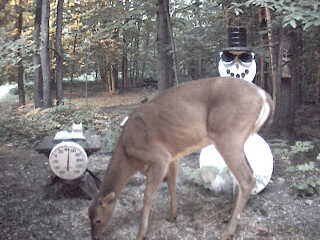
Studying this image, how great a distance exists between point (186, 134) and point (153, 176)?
42 centimetres

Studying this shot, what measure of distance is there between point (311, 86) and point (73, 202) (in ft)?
33.7

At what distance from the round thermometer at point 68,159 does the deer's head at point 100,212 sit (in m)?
0.83

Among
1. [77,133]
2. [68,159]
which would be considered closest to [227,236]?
[68,159]

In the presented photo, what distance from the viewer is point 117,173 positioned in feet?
11.7

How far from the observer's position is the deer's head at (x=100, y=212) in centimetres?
341

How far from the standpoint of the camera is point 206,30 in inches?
354

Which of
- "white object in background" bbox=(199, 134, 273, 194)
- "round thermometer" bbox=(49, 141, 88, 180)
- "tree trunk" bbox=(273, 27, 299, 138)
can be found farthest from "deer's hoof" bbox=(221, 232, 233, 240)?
"tree trunk" bbox=(273, 27, 299, 138)

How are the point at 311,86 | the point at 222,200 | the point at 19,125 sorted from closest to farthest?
the point at 222,200, the point at 19,125, the point at 311,86

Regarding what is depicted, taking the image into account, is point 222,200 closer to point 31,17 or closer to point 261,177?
point 261,177

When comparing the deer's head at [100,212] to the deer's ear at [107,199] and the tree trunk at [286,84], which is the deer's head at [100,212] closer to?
the deer's ear at [107,199]

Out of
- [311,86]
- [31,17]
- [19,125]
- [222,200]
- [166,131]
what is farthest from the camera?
[31,17]

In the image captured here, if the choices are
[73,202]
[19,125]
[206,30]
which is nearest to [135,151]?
[73,202]

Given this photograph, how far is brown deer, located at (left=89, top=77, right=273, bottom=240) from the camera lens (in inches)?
135

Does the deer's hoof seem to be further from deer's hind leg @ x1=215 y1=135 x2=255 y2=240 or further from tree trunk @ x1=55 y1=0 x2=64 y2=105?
tree trunk @ x1=55 y1=0 x2=64 y2=105
